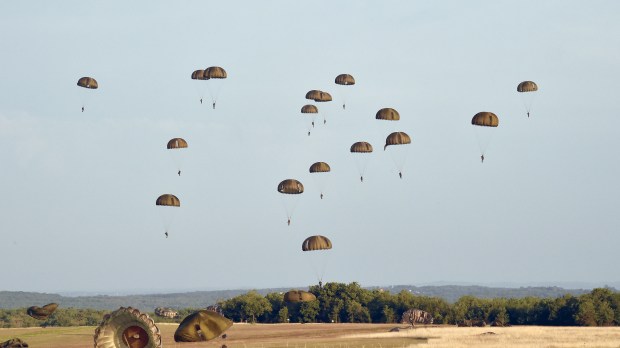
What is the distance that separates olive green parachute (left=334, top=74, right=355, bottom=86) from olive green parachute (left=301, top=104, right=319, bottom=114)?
158 inches

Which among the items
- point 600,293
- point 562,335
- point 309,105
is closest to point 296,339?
point 562,335

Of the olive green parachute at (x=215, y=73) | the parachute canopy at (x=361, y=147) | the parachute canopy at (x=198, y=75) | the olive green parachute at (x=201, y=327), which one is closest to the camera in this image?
the olive green parachute at (x=201, y=327)

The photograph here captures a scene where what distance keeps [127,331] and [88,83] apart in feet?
152

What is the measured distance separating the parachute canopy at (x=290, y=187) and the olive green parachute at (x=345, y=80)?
13.5m

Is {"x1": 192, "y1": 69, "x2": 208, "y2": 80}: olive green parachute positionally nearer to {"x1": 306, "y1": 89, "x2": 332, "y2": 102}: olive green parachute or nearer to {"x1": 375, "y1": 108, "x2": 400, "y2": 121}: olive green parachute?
{"x1": 306, "y1": 89, "x2": 332, "y2": 102}: olive green parachute

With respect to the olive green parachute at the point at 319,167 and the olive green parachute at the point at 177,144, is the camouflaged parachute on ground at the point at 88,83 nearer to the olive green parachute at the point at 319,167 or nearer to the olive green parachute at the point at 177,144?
the olive green parachute at the point at 177,144

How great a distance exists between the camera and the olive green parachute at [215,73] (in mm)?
88562

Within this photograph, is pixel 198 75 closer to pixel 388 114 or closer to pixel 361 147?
pixel 361 147

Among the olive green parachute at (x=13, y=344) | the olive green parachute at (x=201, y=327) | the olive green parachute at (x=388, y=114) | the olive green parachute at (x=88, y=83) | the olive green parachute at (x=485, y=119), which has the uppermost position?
the olive green parachute at (x=88, y=83)

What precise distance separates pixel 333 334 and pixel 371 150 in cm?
1934

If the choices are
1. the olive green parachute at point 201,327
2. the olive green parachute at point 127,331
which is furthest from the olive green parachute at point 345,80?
the olive green parachute at point 127,331

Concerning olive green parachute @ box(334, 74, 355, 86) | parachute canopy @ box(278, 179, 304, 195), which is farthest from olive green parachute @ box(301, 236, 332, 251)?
olive green parachute @ box(334, 74, 355, 86)

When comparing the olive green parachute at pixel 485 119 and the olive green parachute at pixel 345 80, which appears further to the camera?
the olive green parachute at pixel 345 80

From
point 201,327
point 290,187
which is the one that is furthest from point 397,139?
point 201,327
